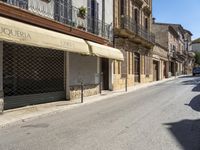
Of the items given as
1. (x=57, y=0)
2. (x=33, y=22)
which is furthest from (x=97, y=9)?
(x=33, y=22)

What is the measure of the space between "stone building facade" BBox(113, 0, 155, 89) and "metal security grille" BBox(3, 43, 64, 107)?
9.04 meters

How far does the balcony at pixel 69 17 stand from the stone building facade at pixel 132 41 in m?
2.49

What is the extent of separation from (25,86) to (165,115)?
5901 millimetres

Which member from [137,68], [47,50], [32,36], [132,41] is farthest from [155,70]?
[32,36]

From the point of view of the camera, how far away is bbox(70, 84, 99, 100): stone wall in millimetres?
18225

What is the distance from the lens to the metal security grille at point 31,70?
13.6 m

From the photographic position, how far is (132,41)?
3105cm

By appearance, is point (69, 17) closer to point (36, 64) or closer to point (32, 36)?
point (36, 64)

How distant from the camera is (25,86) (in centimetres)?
1455

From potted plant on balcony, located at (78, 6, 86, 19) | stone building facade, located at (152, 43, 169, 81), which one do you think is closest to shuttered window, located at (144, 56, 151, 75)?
stone building facade, located at (152, 43, 169, 81)

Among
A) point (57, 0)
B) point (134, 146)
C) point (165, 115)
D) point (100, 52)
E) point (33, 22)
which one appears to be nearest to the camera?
point (134, 146)

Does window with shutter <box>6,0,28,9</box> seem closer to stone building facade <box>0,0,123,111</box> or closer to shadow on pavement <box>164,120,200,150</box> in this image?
stone building facade <box>0,0,123,111</box>

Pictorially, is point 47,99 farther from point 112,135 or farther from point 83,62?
point 112,135

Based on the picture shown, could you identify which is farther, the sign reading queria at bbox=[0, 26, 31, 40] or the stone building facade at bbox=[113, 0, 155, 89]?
the stone building facade at bbox=[113, 0, 155, 89]
